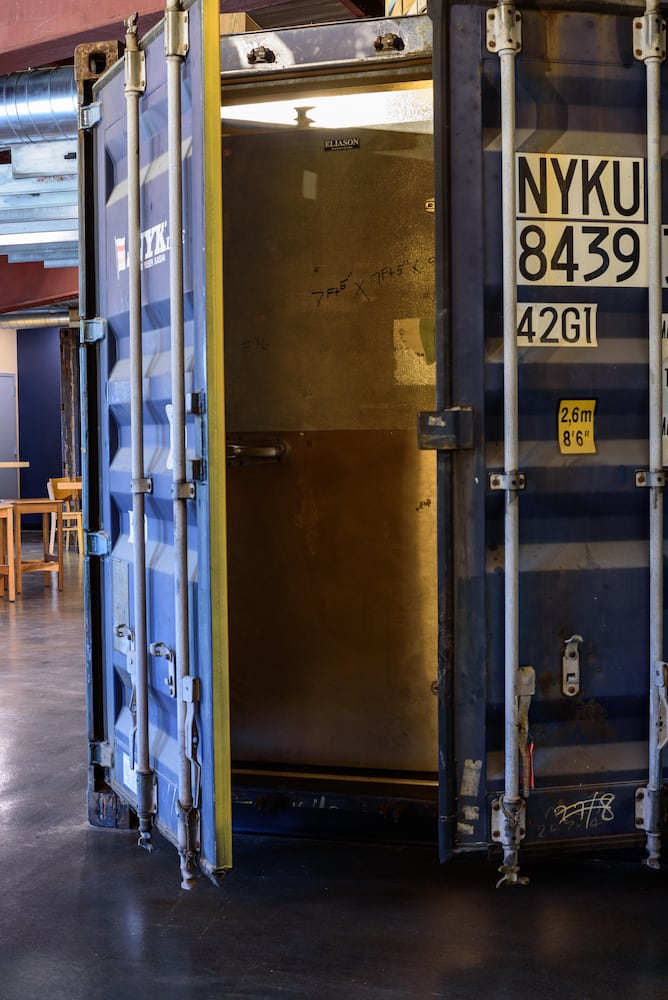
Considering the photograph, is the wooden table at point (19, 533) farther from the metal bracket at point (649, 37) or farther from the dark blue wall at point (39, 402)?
the dark blue wall at point (39, 402)

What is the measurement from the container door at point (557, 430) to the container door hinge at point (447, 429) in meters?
0.05

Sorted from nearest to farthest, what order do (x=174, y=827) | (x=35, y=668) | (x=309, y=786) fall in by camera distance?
(x=174, y=827) < (x=309, y=786) < (x=35, y=668)

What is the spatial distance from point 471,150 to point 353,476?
4.64 feet

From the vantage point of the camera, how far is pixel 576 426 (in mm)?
3170

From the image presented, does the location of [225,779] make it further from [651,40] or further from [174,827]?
[651,40]

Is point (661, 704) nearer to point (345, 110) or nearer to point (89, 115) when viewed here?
point (345, 110)

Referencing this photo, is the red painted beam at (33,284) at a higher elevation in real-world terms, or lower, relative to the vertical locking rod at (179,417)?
higher

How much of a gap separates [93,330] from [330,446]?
1045 millimetres

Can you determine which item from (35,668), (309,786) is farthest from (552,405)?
(35,668)

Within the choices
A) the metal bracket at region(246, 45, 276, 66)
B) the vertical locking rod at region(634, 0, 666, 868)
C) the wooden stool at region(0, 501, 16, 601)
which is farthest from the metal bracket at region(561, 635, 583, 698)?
the wooden stool at region(0, 501, 16, 601)

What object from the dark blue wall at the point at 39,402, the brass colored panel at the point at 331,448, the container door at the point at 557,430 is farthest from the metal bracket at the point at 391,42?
the dark blue wall at the point at 39,402

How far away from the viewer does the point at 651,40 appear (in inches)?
122

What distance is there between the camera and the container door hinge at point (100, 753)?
406cm

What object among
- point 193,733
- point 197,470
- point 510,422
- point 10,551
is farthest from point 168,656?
point 10,551
